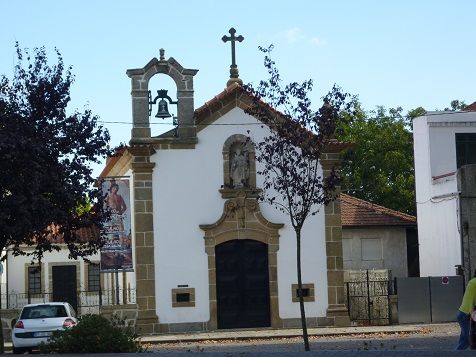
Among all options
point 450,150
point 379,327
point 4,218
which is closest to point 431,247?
point 450,150

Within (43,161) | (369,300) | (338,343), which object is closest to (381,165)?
(369,300)

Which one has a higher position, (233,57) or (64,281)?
(233,57)

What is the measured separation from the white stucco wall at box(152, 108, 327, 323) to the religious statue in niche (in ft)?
1.23

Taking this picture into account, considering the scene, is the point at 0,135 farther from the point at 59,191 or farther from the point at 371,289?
the point at 371,289

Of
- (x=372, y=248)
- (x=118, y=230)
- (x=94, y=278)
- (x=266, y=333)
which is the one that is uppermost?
(x=118, y=230)

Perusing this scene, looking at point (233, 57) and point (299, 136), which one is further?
point (233, 57)

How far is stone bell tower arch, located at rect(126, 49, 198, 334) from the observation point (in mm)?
30156

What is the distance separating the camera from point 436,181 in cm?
3666

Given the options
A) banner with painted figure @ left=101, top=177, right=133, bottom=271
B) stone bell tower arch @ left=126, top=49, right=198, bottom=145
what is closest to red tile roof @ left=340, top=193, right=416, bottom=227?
stone bell tower arch @ left=126, top=49, right=198, bottom=145

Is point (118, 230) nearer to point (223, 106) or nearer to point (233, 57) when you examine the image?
point (223, 106)

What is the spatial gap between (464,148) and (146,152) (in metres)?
13.0

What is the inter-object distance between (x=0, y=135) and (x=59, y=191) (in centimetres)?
179

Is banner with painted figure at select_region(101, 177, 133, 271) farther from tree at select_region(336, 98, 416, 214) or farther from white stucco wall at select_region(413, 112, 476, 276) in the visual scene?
tree at select_region(336, 98, 416, 214)

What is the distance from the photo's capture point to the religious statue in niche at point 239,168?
3092 centimetres
